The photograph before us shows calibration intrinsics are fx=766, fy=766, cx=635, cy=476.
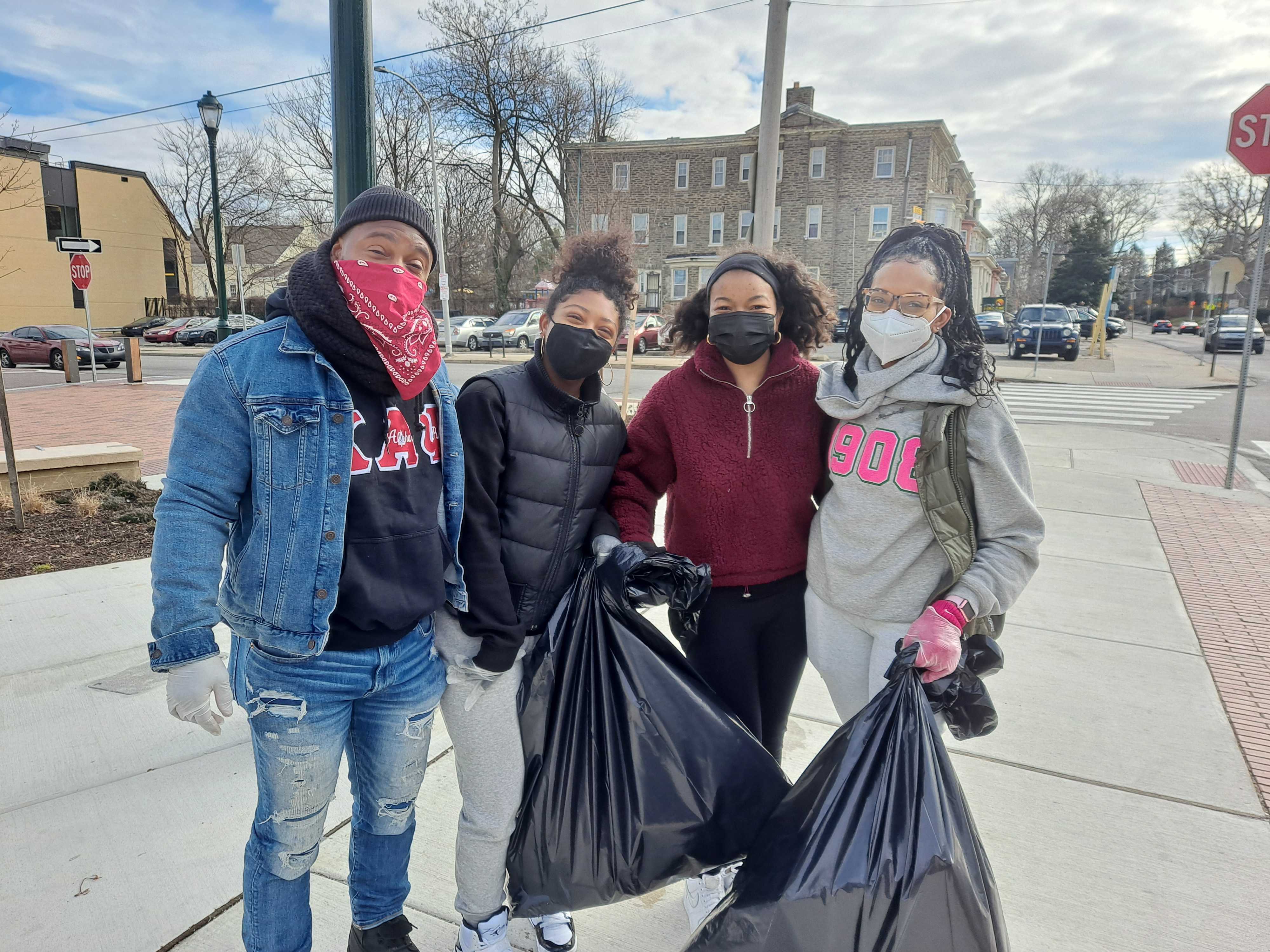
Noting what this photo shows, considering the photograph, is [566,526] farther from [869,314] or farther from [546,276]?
[869,314]

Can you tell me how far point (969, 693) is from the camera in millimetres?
1672

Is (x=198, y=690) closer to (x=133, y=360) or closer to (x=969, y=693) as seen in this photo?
(x=969, y=693)

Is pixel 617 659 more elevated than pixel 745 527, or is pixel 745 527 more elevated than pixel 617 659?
pixel 745 527

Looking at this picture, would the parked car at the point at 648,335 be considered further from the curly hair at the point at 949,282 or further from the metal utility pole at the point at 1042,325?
the curly hair at the point at 949,282

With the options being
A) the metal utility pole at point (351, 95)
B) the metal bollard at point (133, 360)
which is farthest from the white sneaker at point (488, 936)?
the metal bollard at point (133, 360)

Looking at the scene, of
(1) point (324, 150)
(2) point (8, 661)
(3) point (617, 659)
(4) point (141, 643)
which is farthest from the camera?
(1) point (324, 150)

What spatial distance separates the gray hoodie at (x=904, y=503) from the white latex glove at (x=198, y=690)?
1.36 meters

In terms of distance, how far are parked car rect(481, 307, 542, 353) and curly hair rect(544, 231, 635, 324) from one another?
23.1m

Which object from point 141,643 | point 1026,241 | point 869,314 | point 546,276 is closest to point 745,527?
point 869,314

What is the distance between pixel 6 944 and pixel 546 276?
2.15 meters

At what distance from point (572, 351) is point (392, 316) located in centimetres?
46

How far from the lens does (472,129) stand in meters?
33.3

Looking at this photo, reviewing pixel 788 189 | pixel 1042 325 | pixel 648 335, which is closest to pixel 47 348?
pixel 648 335


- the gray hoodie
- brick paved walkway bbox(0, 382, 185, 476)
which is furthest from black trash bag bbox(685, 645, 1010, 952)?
brick paved walkway bbox(0, 382, 185, 476)
